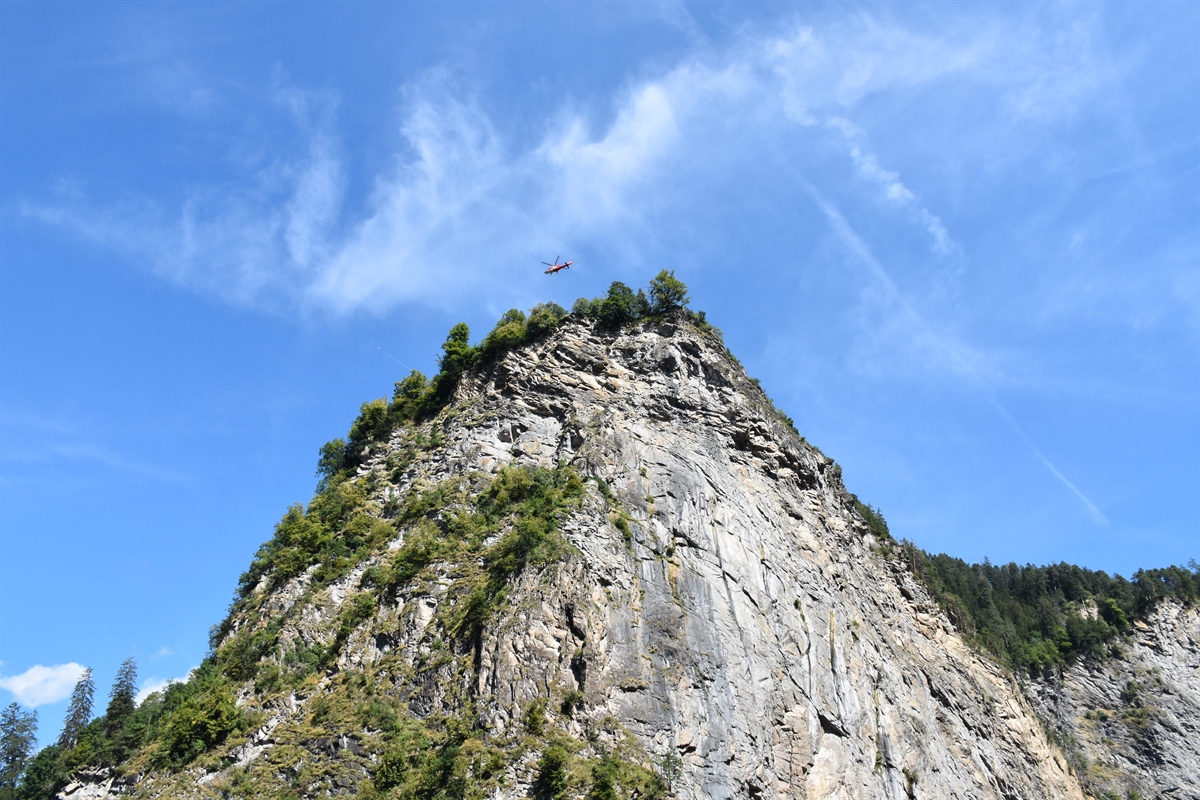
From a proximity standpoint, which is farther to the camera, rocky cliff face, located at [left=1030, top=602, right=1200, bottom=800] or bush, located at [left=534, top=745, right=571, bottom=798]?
rocky cliff face, located at [left=1030, top=602, right=1200, bottom=800]

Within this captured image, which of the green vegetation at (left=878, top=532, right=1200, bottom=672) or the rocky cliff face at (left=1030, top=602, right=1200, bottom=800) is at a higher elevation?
the green vegetation at (left=878, top=532, right=1200, bottom=672)

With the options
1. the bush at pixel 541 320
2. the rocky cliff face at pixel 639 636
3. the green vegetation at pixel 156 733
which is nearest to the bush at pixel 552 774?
the rocky cliff face at pixel 639 636

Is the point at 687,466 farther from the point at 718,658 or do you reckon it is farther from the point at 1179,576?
the point at 1179,576

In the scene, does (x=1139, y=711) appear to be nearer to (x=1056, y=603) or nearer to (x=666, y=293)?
(x=1056, y=603)

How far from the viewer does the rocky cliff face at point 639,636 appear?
31062 mm

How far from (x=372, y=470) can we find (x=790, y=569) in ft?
81.5

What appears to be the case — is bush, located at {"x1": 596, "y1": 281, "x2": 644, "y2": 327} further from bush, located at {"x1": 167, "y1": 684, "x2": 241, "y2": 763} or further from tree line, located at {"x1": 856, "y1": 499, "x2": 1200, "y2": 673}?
tree line, located at {"x1": 856, "y1": 499, "x2": 1200, "y2": 673}

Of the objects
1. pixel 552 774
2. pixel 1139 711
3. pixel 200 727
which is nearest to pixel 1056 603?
pixel 1139 711

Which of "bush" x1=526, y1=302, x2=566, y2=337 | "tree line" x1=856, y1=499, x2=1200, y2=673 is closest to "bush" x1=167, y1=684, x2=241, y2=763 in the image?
"bush" x1=526, y1=302, x2=566, y2=337

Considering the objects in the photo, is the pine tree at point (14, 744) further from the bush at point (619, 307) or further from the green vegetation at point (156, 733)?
the bush at point (619, 307)

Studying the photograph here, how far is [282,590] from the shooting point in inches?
1580

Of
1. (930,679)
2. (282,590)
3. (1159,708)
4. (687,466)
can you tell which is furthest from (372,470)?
(1159,708)

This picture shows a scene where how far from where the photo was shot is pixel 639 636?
115 feet

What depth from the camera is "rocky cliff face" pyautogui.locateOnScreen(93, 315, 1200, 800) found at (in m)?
31.1
